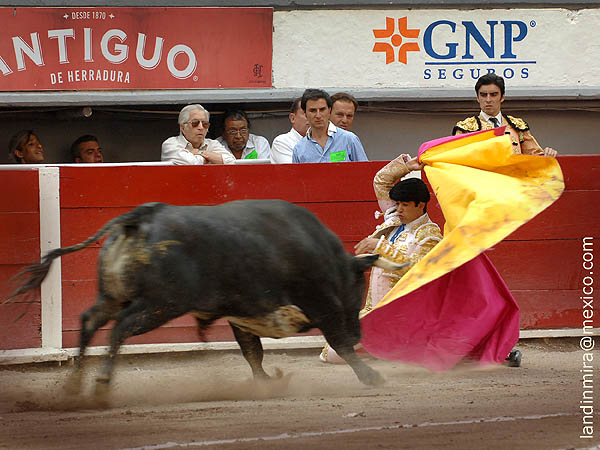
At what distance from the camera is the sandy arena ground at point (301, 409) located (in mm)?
3258

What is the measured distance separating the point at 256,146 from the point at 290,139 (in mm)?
496

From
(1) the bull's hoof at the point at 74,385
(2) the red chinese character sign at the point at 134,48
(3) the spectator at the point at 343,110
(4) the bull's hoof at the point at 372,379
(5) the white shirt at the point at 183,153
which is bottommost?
(4) the bull's hoof at the point at 372,379

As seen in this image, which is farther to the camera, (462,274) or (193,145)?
(193,145)

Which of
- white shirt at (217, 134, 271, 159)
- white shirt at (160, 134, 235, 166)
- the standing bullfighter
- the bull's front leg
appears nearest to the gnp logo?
white shirt at (217, 134, 271, 159)

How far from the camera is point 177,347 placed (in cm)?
541

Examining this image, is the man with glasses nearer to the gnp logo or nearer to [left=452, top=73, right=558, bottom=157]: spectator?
the gnp logo

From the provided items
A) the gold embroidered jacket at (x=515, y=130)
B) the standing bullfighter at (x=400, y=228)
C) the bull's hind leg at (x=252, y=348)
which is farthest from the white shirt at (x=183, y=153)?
the bull's hind leg at (x=252, y=348)

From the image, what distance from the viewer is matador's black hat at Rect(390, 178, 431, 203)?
4.52 metres

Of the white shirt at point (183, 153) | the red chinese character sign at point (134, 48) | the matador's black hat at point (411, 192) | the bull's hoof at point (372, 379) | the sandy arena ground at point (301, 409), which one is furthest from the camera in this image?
the red chinese character sign at point (134, 48)

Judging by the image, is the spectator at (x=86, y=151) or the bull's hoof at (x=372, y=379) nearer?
the bull's hoof at (x=372, y=379)

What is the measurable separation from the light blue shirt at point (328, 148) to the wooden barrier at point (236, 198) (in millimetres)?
78

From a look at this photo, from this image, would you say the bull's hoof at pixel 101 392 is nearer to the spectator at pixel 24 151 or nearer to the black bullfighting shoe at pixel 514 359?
the black bullfighting shoe at pixel 514 359

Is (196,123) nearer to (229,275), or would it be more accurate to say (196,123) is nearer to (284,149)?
(284,149)

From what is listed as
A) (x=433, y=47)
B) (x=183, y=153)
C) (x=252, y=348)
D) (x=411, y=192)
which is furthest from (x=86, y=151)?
(x=433, y=47)
